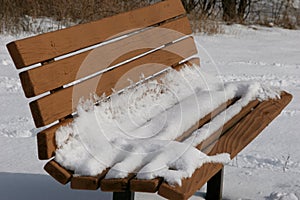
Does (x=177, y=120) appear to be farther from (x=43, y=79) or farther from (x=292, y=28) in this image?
(x=292, y=28)

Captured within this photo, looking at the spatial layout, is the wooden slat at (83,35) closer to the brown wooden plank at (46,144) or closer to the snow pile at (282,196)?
the brown wooden plank at (46,144)

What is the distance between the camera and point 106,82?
108 inches

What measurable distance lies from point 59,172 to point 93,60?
0.66 m

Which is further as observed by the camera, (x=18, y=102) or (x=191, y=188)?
(x=18, y=102)

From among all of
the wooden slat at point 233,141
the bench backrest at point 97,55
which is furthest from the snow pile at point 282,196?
the bench backrest at point 97,55

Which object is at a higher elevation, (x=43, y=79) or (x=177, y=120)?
(x=43, y=79)

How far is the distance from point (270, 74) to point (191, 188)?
4.17 meters

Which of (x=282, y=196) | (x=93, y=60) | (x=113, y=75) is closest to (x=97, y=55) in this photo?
(x=93, y=60)

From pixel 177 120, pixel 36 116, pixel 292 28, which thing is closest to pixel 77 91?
pixel 36 116

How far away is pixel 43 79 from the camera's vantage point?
229cm

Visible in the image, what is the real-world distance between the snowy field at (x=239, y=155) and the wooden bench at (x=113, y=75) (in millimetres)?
328

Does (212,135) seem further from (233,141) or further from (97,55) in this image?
(97,55)

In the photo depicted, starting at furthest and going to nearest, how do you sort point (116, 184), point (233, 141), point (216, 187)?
point (216, 187), point (233, 141), point (116, 184)

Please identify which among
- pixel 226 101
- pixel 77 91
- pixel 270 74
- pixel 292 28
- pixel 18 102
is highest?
pixel 77 91
